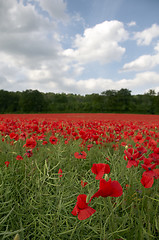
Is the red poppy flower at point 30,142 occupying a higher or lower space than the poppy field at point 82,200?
higher

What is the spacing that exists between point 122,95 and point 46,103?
24219 millimetres

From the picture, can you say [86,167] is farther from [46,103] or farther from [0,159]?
[46,103]

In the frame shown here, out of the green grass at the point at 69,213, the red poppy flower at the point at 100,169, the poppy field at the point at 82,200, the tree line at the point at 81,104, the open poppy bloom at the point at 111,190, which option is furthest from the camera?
the tree line at the point at 81,104

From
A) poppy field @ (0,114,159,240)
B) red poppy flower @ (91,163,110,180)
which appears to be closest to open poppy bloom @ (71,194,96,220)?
poppy field @ (0,114,159,240)

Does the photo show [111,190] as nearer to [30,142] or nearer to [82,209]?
[82,209]

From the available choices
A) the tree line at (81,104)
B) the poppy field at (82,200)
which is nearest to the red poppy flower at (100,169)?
the poppy field at (82,200)

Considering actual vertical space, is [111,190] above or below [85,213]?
above

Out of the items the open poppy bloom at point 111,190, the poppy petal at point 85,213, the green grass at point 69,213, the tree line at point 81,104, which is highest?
the tree line at point 81,104

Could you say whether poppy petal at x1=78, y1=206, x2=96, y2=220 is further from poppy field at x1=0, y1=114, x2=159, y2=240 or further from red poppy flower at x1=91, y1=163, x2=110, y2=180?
red poppy flower at x1=91, y1=163, x2=110, y2=180

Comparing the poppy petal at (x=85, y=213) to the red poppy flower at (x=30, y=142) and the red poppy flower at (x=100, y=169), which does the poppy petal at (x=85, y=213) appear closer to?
the red poppy flower at (x=100, y=169)

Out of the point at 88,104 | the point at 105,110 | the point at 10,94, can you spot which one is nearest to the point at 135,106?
the point at 105,110

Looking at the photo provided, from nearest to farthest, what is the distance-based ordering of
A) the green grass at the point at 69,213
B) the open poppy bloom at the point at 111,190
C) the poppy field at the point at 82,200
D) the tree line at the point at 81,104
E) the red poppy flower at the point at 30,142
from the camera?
the open poppy bloom at the point at 111,190 → the poppy field at the point at 82,200 → the green grass at the point at 69,213 → the red poppy flower at the point at 30,142 → the tree line at the point at 81,104

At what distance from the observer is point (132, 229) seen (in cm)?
129

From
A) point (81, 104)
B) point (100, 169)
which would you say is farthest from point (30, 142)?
point (81, 104)
